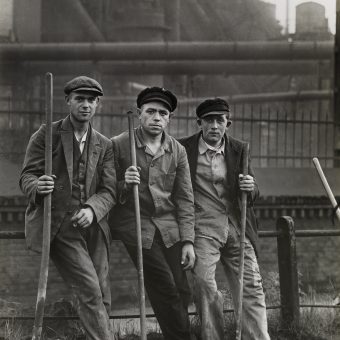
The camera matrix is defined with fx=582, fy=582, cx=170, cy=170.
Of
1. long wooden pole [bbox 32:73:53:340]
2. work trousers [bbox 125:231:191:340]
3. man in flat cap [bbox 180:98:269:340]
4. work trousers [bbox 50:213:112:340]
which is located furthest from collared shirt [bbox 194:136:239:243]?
long wooden pole [bbox 32:73:53:340]

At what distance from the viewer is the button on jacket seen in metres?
3.91

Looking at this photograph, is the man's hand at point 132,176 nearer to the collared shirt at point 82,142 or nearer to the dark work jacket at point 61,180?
the dark work jacket at point 61,180

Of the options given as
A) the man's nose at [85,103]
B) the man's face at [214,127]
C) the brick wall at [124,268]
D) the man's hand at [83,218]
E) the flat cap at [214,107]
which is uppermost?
the flat cap at [214,107]

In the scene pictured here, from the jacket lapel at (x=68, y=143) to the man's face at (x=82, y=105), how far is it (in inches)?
3.3

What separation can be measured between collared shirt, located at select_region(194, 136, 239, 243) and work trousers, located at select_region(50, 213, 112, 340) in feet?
2.61

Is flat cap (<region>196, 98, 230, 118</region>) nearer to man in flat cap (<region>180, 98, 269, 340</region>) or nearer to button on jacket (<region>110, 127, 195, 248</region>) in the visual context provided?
man in flat cap (<region>180, 98, 269, 340</region>)

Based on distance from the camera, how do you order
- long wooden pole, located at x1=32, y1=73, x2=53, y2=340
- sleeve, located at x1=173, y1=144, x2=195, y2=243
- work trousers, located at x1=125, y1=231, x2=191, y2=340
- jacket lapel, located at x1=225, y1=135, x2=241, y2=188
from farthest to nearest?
jacket lapel, located at x1=225, y1=135, x2=241, y2=188
sleeve, located at x1=173, y1=144, x2=195, y2=243
work trousers, located at x1=125, y1=231, x2=191, y2=340
long wooden pole, located at x1=32, y1=73, x2=53, y2=340

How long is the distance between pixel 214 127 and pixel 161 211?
713mm

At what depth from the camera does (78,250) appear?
358 cm

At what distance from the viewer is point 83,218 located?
3529 mm

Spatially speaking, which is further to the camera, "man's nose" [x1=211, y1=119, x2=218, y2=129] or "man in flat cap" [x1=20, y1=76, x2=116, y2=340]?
"man's nose" [x1=211, y1=119, x2=218, y2=129]

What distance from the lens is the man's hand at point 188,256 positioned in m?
3.89

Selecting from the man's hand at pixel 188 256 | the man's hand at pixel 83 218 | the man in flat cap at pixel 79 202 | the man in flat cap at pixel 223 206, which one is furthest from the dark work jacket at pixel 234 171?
the man's hand at pixel 83 218

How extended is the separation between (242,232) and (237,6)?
19709 mm
